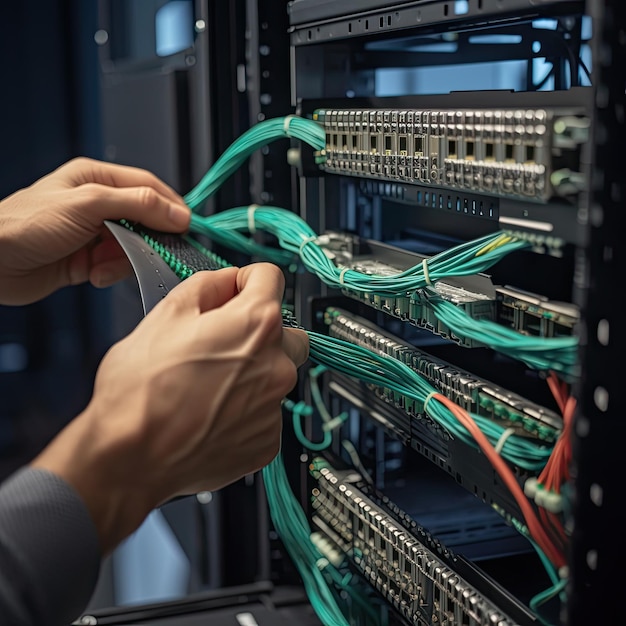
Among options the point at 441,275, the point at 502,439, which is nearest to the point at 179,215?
the point at 441,275

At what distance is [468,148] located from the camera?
0.77m

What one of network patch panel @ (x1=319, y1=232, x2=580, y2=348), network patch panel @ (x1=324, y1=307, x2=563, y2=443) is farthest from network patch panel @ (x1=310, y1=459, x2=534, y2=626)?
network patch panel @ (x1=319, y1=232, x2=580, y2=348)

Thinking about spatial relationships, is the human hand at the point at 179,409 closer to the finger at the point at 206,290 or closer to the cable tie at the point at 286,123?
the finger at the point at 206,290

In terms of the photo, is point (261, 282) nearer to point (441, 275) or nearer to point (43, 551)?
point (441, 275)

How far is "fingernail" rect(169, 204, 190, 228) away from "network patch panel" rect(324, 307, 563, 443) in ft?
0.91

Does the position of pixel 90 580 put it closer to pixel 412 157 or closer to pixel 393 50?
pixel 412 157

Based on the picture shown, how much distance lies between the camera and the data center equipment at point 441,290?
65 cm

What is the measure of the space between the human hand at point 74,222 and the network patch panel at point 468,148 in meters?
0.30

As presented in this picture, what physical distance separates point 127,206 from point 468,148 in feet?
1.95

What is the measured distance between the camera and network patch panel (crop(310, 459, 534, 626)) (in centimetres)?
84

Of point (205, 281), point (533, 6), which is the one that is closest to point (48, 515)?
point (205, 281)

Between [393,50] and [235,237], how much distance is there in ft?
1.12

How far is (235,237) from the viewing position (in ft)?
4.13

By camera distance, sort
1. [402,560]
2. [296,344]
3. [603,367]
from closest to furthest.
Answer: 1. [603,367]
2. [296,344]
3. [402,560]
